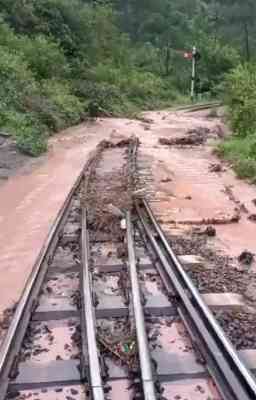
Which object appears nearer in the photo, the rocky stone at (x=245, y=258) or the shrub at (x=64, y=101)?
the rocky stone at (x=245, y=258)

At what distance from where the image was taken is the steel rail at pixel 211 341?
235 inches

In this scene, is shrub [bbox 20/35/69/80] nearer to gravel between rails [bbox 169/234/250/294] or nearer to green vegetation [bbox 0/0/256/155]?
green vegetation [bbox 0/0/256/155]

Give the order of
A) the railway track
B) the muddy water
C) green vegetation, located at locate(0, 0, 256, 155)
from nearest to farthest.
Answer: the railway track → the muddy water → green vegetation, located at locate(0, 0, 256, 155)

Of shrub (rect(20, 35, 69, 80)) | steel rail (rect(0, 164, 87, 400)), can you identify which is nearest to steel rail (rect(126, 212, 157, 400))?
steel rail (rect(0, 164, 87, 400))

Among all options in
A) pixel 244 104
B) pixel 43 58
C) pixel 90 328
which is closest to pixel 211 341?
pixel 90 328

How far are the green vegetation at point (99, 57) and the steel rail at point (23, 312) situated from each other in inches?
459

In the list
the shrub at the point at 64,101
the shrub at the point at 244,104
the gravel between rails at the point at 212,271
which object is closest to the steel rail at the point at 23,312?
the gravel between rails at the point at 212,271

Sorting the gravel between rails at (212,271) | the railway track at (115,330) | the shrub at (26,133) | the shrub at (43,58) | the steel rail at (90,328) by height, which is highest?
the shrub at (43,58)

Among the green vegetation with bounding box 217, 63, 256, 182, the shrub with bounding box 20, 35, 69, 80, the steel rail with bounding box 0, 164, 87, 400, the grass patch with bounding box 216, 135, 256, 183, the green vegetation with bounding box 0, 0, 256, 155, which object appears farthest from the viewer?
the shrub with bounding box 20, 35, 69, 80

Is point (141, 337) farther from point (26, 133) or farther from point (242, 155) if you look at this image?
point (26, 133)

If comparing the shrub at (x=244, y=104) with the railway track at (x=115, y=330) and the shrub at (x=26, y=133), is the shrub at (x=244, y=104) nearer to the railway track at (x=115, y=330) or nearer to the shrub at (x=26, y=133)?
the shrub at (x=26, y=133)

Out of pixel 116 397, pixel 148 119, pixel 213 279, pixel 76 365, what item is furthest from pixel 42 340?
pixel 148 119

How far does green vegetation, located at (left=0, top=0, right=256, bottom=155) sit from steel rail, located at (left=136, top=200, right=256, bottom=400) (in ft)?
45.0

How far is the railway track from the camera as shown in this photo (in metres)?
6.20
